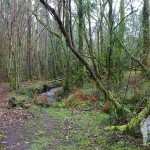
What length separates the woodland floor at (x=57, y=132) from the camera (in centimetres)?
823

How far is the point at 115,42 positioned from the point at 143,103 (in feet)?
12.1

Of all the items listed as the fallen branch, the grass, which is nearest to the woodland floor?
the grass

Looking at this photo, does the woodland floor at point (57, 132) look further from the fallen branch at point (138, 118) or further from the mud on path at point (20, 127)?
the fallen branch at point (138, 118)

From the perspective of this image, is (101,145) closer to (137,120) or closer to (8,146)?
(137,120)

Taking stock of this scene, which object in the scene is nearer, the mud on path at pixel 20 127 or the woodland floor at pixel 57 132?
the woodland floor at pixel 57 132

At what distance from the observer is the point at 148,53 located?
1199cm

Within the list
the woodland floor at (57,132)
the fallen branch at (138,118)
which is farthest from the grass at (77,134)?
the fallen branch at (138,118)

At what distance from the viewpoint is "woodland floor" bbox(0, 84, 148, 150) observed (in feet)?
27.0

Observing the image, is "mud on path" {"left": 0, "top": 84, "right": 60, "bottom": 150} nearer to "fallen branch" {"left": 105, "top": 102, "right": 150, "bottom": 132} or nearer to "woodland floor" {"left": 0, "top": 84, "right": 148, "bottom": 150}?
"woodland floor" {"left": 0, "top": 84, "right": 148, "bottom": 150}

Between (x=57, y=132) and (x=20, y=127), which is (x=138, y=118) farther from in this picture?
(x=20, y=127)

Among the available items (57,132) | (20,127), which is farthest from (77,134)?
(20,127)

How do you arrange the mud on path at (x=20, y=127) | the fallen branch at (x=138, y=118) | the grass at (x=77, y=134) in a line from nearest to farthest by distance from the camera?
the grass at (x=77, y=134)
the fallen branch at (x=138, y=118)
the mud on path at (x=20, y=127)

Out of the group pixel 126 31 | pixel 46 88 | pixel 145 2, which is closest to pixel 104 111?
pixel 126 31

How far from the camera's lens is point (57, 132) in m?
9.87
